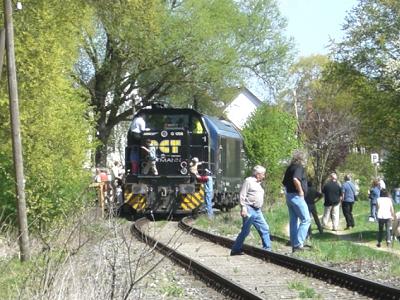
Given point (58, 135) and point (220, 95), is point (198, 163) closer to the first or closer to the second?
point (58, 135)

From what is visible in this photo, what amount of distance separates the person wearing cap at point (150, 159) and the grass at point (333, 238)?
7.54 feet

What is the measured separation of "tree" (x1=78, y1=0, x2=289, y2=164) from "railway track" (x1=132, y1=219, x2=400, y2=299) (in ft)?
65.4

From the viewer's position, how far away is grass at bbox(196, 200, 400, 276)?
50.2 ft

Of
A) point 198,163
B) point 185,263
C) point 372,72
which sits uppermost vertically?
point 372,72

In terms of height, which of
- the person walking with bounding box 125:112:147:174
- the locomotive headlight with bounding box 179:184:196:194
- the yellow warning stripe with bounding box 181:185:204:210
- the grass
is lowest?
the grass

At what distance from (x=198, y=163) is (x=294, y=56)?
1945 centimetres

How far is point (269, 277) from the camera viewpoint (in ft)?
42.2

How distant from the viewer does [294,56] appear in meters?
46.1

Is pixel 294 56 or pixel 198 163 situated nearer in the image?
pixel 198 163

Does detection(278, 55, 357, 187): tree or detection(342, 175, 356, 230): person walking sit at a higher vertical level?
detection(278, 55, 357, 187): tree

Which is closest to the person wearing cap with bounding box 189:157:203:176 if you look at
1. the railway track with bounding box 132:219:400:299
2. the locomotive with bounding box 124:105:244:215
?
the locomotive with bounding box 124:105:244:215

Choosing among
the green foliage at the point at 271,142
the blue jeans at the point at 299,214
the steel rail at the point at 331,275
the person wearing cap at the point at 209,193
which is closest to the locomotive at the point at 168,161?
the person wearing cap at the point at 209,193

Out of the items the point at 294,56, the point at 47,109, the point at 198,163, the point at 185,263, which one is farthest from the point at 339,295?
the point at 294,56

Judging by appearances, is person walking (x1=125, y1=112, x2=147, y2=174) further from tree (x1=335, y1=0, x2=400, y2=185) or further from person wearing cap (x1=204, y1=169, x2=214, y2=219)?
tree (x1=335, y1=0, x2=400, y2=185)
